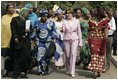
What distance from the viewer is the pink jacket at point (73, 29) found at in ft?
37.0

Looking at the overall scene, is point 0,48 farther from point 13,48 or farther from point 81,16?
point 81,16

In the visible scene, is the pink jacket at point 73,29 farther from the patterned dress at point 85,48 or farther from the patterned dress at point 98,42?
the patterned dress at point 85,48

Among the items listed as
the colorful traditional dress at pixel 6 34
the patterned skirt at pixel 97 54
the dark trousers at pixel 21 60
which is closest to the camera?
the dark trousers at pixel 21 60

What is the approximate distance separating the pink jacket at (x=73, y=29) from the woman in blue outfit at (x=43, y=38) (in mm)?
332

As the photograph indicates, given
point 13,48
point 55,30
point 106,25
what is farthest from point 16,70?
point 106,25

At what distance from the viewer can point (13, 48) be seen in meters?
10.7

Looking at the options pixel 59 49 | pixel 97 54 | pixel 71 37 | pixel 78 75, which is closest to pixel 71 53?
pixel 71 37

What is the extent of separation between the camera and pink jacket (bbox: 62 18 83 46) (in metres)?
11.3

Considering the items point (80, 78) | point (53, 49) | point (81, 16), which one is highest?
point (81, 16)

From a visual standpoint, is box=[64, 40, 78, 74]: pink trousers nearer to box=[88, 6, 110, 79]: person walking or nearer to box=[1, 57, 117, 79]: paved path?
box=[1, 57, 117, 79]: paved path

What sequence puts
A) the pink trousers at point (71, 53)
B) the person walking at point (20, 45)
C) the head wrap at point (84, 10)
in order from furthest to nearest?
the head wrap at point (84, 10)
the pink trousers at point (71, 53)
the person walking at point (20, 45)

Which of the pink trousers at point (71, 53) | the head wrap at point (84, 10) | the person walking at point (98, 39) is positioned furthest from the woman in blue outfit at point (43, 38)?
the head wrap at point (84, 10)

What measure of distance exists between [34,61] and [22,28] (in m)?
1.17

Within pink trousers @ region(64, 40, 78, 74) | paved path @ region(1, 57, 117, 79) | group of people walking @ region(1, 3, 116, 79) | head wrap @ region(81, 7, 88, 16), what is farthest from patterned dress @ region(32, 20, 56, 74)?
head wrap @ region(81, 7, 88, 16)
